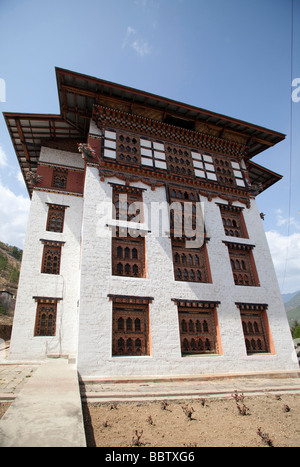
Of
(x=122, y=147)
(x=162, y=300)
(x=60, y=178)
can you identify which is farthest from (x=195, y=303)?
(x=60, y=178)

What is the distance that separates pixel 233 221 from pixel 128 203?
670cm

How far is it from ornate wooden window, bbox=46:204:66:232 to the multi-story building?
0.22 ft

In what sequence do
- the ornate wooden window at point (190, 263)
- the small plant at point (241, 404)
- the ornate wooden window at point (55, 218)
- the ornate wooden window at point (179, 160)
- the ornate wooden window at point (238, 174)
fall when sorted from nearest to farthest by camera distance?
the small plant at point (241, 404) < the ornate wooden window at point (190, 263) < the ornate wooden window at point (179, 160) < the ornate wooden window at point (55, 218) < the ornate wooden window at point (238, 174)

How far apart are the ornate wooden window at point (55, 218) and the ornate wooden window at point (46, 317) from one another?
4491 mm

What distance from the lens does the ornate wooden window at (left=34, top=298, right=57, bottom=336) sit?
1314cm

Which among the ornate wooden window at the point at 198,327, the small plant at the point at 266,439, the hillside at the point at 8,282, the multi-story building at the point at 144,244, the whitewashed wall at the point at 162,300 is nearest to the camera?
the small plant at the point at 266,439

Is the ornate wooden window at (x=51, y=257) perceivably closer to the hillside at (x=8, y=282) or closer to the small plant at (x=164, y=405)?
the small plant at (x=164, y=405)

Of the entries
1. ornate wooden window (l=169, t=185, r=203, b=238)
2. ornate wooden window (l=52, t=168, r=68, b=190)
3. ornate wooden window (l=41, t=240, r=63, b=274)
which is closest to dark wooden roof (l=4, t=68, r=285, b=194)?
ornate wooden window (l=52, t=168, r=68, b=190)

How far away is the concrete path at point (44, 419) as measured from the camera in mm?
3607

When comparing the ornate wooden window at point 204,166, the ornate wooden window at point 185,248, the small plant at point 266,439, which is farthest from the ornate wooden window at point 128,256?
the small plant at point 266,439

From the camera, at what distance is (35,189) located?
53.4 ft

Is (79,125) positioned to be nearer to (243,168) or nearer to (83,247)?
(83,247)

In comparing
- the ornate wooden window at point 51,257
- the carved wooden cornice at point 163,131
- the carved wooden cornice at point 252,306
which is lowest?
the carved wooden cornice at point 252,306

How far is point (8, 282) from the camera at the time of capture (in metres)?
44.7
